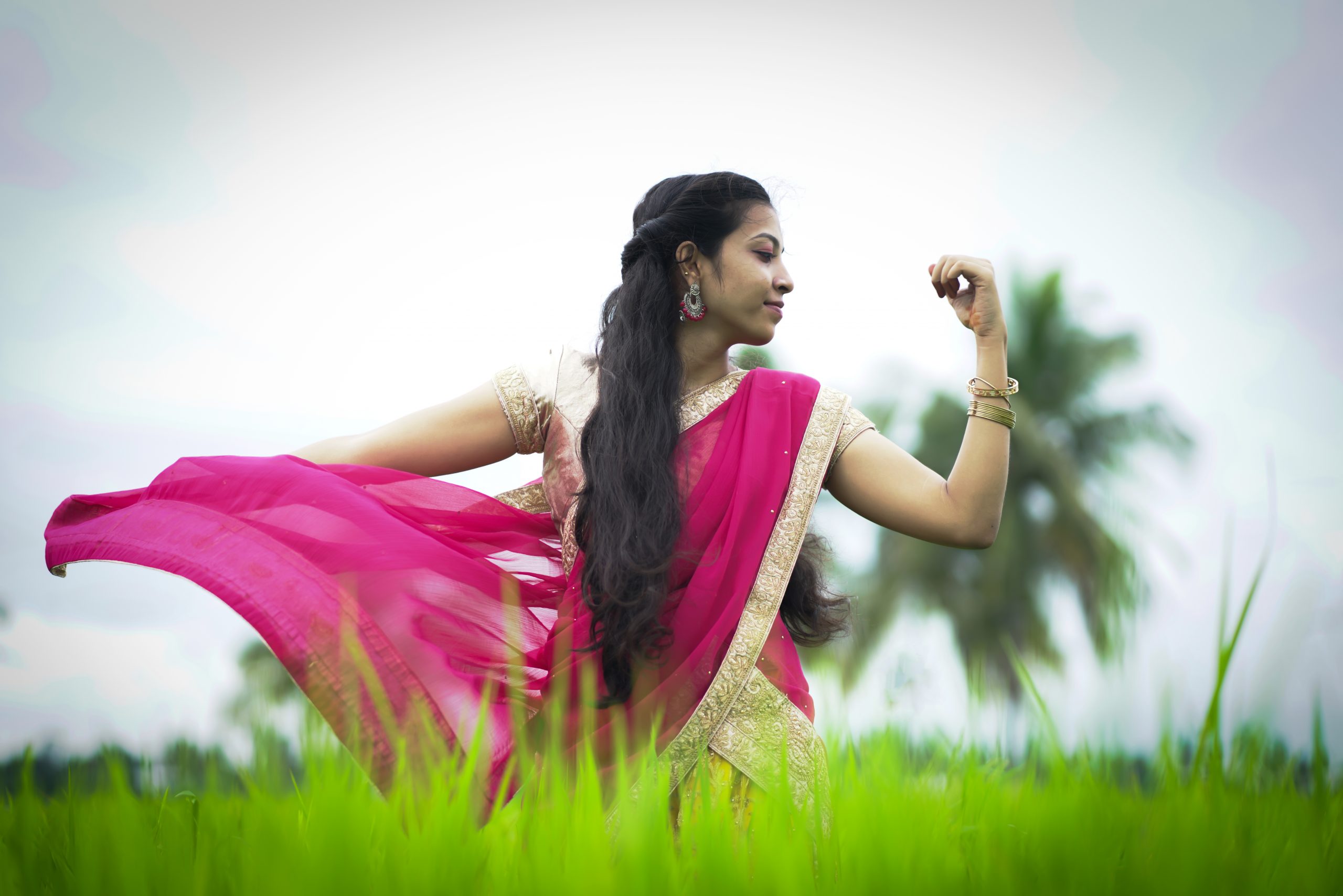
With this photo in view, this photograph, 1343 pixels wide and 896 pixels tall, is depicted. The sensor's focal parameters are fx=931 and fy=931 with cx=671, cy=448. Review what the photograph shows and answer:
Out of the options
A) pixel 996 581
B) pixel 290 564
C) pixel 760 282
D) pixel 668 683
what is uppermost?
pixel 760 282

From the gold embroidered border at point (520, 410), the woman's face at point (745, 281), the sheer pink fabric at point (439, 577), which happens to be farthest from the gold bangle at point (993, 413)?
the gold embroidered border at point (520, 410)

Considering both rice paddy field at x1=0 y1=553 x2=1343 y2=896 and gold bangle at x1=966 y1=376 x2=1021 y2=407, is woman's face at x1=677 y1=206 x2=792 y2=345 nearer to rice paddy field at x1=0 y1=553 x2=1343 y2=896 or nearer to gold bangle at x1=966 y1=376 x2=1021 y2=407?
gold bangle at x1=966 y1=376 x2=1021 y2=407

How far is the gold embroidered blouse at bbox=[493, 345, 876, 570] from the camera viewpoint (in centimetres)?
224

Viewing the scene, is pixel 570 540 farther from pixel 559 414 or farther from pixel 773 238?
pixel 773 238

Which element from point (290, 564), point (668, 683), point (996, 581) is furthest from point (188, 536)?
point (996, 581)

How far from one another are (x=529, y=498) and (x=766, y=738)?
2.82 feet

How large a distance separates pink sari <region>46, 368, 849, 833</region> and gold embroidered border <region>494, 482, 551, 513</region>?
0.34 feet

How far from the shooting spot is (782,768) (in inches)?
52.7

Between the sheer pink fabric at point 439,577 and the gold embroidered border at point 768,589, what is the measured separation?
0.02 metres

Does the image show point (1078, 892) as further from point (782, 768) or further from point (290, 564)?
point (290, 564)

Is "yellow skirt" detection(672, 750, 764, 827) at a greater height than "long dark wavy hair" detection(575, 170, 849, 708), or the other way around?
"long dark wavy hair" detection(575, 170, 849, 708)

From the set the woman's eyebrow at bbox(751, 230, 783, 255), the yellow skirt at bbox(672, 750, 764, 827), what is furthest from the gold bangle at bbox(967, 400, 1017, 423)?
the yellow skirt at bbox(672, 750, 764, 827)

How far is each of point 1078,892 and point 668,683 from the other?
3.15ft

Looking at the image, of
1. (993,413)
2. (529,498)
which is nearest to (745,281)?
(993,413)
